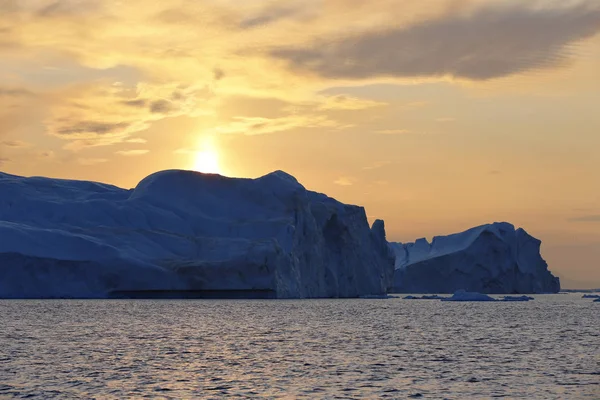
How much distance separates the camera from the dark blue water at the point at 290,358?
26297 millimetres

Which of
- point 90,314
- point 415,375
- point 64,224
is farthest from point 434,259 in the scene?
point 415,375

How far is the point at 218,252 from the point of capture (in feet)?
273

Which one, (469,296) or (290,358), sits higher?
(469,296)

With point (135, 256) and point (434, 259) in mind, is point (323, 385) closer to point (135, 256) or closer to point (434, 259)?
point (135, 256)

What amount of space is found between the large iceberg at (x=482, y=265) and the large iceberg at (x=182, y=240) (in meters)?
24.7

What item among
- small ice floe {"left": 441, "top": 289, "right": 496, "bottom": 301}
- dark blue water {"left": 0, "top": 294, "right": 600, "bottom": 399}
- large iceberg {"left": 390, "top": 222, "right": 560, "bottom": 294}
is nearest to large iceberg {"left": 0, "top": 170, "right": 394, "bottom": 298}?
small ice floe {"left": 441, "top": 289, "right": 496, "bottom": 301}

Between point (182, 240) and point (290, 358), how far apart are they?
2019 inches

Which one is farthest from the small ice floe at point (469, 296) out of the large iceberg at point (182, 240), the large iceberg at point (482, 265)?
the large iceberg at point (482, 265)

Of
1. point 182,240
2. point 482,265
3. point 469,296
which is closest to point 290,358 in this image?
point 182,240

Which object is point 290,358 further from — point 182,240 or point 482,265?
point 482,265

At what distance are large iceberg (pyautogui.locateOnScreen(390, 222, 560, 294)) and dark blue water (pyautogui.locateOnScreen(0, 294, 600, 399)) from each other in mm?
65686

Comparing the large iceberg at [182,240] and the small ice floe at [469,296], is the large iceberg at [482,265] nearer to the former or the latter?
the large iceberg at [182,240]

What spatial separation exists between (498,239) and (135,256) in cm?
6082

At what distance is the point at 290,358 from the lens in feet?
117
